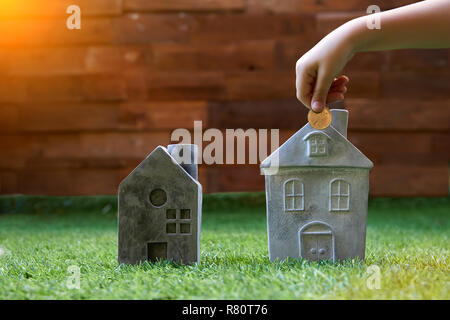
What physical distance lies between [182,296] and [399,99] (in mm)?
2911

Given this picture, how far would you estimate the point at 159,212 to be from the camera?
57.7 inches

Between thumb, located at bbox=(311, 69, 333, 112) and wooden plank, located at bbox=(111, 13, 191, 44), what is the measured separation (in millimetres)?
2490

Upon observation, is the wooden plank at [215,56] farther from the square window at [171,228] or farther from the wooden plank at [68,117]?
the square window at [171,228]

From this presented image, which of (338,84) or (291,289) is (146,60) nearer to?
(338,84)

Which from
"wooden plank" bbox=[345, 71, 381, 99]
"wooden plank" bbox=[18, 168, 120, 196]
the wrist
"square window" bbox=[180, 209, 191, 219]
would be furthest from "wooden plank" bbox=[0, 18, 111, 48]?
the wrist

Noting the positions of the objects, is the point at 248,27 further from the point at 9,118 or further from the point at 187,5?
the point at 9,118

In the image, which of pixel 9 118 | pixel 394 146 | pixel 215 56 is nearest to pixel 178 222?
pixel 215 56

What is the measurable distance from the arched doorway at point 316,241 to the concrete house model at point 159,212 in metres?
0.35

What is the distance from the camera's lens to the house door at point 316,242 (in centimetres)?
147

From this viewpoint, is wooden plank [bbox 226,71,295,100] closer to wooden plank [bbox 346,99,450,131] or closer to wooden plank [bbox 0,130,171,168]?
wooden plank [bbox 346,99,450,131]

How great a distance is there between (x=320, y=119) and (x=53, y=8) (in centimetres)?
289

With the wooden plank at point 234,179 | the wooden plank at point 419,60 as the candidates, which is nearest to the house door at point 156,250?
the wooden plank at point 234,179

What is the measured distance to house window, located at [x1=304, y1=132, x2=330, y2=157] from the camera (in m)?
1.47
